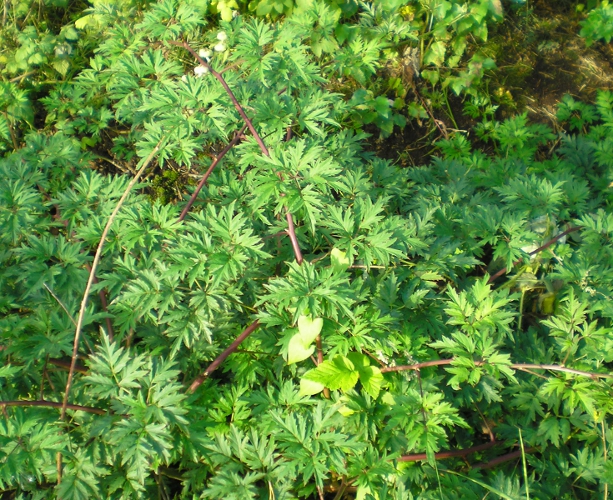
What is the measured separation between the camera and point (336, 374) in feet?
5.78

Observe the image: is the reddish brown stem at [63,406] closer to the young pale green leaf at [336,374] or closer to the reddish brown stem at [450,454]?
the young pale green leaf at [336,374]

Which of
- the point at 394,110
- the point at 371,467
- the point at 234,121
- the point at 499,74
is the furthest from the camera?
the point at 499,74

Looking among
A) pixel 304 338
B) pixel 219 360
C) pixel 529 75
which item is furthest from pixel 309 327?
pixel 529 75

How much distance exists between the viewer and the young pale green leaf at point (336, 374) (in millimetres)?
1737

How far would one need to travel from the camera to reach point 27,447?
5.07ft

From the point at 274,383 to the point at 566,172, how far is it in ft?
6.89

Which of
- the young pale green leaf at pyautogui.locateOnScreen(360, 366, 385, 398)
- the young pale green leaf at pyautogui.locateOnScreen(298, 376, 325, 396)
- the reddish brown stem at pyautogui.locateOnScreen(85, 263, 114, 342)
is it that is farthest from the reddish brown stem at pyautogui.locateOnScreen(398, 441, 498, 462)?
the reddish brown stem at pyautogui.locateOnScreen(85, 263, 114, 342)

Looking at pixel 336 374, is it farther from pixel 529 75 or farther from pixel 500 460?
pixel 529 75

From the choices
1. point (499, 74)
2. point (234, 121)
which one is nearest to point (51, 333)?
point (234, 121)

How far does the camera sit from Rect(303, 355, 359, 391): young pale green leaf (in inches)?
68.4

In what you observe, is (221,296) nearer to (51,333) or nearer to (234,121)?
(51,333)

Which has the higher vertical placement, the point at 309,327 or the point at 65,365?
the point at 309,327

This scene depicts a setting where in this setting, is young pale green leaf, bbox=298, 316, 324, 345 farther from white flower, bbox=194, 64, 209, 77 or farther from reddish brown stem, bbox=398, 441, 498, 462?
white flower, bbox=194, 64, 209, 77

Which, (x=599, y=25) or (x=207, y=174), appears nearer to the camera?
(x=207, y=174)
